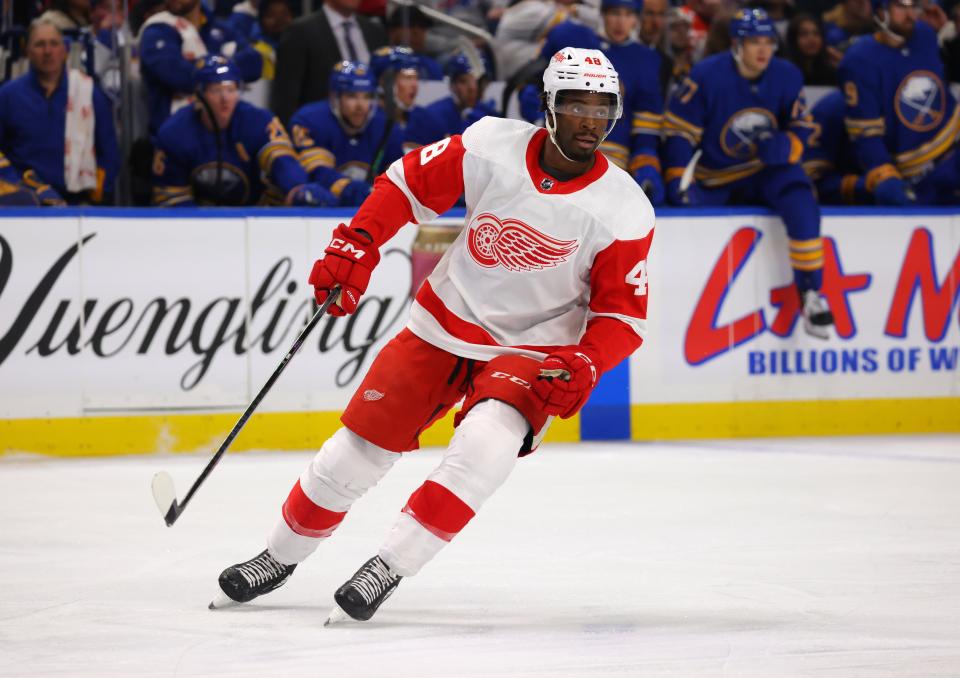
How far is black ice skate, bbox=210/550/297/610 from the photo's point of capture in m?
3.43

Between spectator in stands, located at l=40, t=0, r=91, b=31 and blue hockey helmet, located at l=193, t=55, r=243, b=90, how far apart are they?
607mm

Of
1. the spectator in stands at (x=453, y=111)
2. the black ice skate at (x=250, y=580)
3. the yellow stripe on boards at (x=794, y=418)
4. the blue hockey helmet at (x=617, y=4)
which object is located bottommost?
the yellow stripe on boards at (x=794, y=418)

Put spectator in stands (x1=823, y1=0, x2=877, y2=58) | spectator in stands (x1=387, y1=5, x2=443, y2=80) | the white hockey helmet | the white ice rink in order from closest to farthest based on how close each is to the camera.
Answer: the white ice rink, the white hockey helmet, spectator in stands (x1=387, y1=5, x2=443, y2=80), spectator in stands (x1=823, y1=0, x2=877, y2=58)

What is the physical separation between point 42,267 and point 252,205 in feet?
3.41

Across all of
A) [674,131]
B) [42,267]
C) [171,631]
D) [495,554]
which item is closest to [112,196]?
[42,267]

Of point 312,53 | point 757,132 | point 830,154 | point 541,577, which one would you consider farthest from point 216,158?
point 541,577

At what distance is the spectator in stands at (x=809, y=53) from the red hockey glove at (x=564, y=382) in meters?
5.08

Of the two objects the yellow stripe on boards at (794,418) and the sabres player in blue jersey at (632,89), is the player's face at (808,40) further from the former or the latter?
the yellow stripe on boards at (794,418)

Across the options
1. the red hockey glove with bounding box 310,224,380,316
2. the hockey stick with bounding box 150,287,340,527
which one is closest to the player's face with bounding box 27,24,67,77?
the hockey stick with bounding box 150,287,340,527

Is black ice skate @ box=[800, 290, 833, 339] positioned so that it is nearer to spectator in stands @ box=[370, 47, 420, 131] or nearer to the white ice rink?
the white ice rink

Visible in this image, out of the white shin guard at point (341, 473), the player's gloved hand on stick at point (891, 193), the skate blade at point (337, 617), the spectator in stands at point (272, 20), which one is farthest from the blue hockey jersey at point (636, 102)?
the skate blade at point (337, 617)

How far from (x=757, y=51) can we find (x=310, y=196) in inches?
88.6

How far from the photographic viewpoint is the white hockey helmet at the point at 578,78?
11.0ft

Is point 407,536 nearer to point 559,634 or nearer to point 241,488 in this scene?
point 559,634
